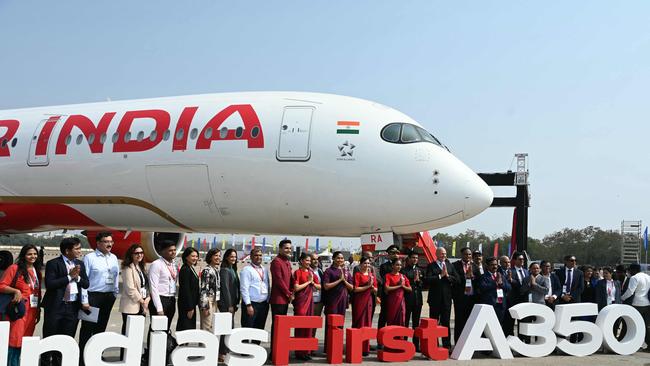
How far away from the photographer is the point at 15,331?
25.7 ft

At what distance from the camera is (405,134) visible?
13.4 metres

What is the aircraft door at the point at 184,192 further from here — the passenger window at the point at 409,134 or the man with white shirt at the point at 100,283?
the man with white shirt at the point at 100,283

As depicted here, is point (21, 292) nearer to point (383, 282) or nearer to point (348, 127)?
point (383, 282)

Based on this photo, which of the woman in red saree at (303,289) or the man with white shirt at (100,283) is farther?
the woman in red saree at (303,289)

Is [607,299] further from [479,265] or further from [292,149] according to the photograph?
[292,149]

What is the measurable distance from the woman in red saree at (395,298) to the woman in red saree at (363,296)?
23 cm

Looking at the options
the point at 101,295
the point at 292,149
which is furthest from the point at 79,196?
the point at 101,295

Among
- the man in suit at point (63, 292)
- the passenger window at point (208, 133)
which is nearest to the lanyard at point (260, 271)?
the man in suit at point (63, 292)

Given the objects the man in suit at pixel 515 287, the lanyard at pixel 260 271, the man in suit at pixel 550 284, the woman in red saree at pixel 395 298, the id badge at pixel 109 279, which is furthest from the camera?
the man in suit at pixel 550 284

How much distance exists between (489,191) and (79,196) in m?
9.06

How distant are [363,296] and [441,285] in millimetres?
1471

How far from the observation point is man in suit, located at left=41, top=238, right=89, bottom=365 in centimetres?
816

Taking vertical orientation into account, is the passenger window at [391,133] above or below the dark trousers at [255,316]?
above

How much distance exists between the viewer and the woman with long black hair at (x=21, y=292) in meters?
7.79
